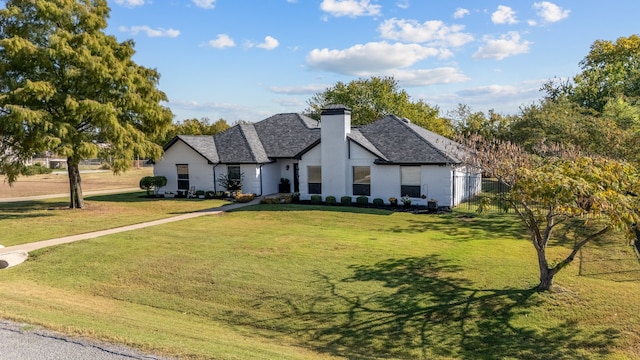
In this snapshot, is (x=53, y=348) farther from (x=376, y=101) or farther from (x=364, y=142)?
(x=376, y=101)

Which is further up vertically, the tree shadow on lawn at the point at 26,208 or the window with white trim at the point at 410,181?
the window with white trim at the point at 410,181

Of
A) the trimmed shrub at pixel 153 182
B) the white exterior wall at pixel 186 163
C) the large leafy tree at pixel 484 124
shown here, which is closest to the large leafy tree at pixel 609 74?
the large leafy tree at pixel 484 124

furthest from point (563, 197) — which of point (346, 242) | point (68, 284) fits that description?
point (68, 284)

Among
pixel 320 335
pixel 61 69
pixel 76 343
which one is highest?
pixel 61 69

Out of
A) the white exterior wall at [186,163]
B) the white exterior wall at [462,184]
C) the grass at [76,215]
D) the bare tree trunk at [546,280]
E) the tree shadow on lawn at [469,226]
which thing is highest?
the white exterior wall at [186,163]

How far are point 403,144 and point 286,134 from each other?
11.0 m

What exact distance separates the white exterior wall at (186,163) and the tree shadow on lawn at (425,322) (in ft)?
69.0

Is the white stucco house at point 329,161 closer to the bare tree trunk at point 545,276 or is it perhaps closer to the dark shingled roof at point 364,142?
the dark shingled roof at point 364,142

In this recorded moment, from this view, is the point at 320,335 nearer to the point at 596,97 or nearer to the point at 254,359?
the point at 254,359

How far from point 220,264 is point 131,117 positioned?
16244 millimetres

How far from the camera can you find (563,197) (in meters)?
9.30

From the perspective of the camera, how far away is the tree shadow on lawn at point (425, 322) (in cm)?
877

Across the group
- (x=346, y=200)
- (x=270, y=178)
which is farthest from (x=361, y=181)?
(x=270, y=178)

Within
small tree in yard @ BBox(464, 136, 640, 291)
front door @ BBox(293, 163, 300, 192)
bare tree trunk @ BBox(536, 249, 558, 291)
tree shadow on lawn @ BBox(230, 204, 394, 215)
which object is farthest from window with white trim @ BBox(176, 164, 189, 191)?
bare tree trunk @ BBox(536, 249, 558, 291)
